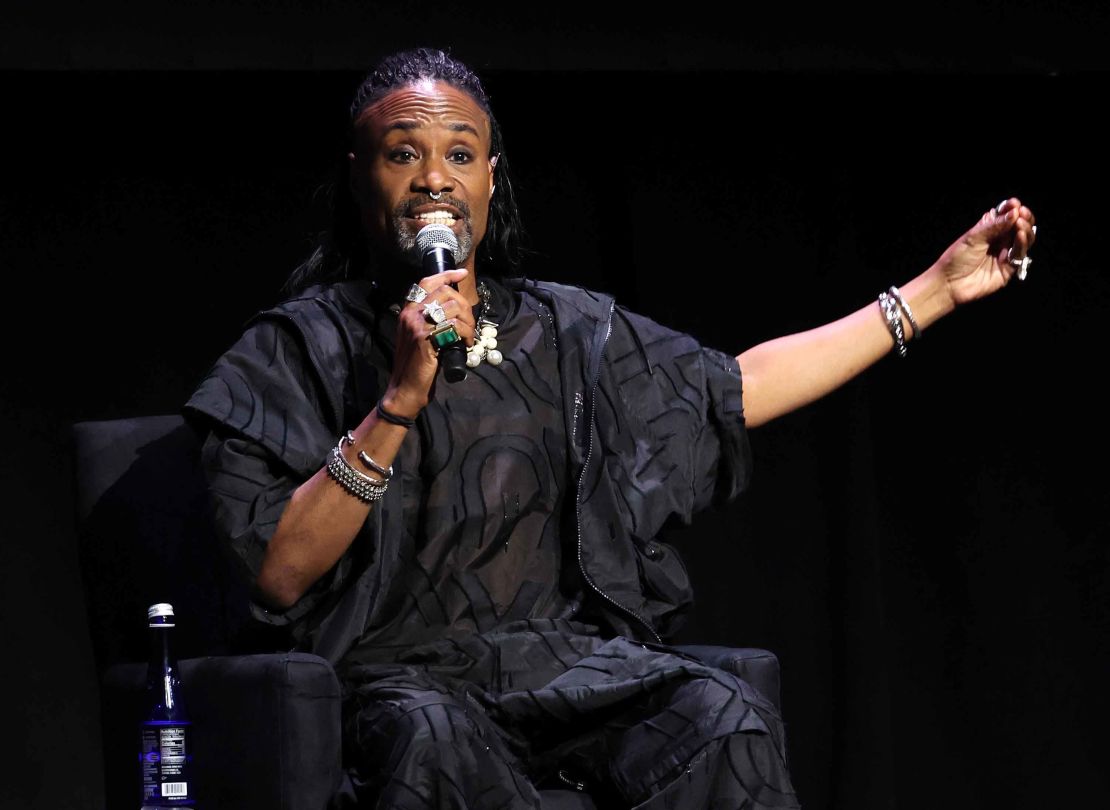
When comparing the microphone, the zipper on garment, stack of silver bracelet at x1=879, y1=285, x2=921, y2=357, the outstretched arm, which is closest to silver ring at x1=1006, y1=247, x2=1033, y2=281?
the outstretched arm

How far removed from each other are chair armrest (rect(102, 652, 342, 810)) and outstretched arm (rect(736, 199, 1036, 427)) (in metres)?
0.85

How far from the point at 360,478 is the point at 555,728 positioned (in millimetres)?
396

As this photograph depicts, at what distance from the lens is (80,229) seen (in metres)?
3.33

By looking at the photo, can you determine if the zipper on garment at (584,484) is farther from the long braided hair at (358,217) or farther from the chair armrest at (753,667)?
the long braided hair at (358,217)

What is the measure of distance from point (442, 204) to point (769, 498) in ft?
4.68

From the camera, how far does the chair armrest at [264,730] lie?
6.71 ft

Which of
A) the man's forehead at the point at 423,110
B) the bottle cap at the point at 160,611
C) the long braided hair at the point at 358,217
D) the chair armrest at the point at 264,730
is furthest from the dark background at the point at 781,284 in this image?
the chair armrest at the point at 264,730

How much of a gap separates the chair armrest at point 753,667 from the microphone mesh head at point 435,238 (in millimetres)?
626

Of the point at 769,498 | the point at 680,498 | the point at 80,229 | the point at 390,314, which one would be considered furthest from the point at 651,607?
the point at 80,229

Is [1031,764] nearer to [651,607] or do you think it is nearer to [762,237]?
[762,237]

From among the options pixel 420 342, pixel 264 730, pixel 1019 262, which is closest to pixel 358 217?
pixel 420 342

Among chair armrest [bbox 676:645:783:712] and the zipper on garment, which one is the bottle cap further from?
chair armrest [bbox 676:645:783:712]

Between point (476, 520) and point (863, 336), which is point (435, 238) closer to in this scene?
point (476, 520)

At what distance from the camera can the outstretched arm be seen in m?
2.59
